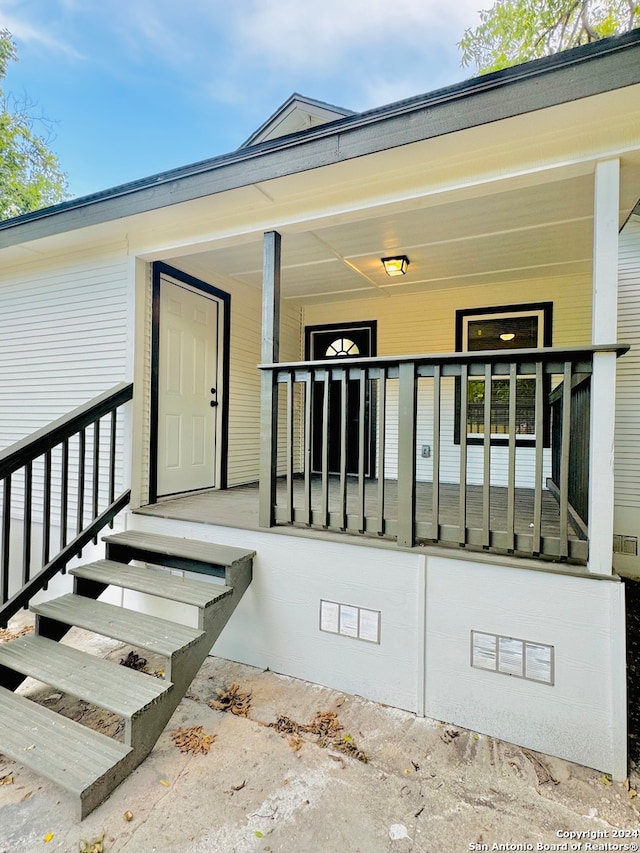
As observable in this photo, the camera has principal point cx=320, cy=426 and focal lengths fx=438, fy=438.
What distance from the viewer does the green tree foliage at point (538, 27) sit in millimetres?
7625

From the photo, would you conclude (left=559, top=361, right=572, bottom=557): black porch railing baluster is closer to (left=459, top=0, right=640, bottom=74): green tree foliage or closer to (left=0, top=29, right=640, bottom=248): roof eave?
(left=0, top=29, right=640, bottom=248): roof eave

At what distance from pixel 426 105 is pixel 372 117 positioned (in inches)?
10.7

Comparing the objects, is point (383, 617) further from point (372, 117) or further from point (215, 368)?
point (215, 368)

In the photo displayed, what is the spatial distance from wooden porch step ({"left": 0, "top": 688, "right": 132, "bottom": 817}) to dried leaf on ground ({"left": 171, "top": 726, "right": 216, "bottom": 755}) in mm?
308

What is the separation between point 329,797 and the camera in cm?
176

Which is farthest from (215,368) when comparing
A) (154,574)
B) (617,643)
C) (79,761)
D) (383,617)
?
(617,643)

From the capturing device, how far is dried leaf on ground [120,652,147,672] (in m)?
2.71

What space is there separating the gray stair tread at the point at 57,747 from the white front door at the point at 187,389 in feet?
6.19

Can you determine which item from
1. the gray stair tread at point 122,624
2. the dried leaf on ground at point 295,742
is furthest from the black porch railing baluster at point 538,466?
the gray stair tread at point 122,624

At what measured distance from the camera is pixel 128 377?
11.2 ft

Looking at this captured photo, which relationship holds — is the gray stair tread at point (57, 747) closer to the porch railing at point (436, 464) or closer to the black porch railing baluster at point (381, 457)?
the porch railing at point (436, 464)

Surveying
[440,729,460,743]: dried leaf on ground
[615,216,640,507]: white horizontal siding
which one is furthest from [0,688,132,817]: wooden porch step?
[615,216,640,507]: white horizontal siding

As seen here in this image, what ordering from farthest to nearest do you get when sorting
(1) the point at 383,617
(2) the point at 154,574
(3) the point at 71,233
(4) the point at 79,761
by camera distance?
(3) the point at 71,233
(2) the point at 154,574
(1) the point at 383,617
(4) the point at 79,761

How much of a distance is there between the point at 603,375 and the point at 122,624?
277 cm
